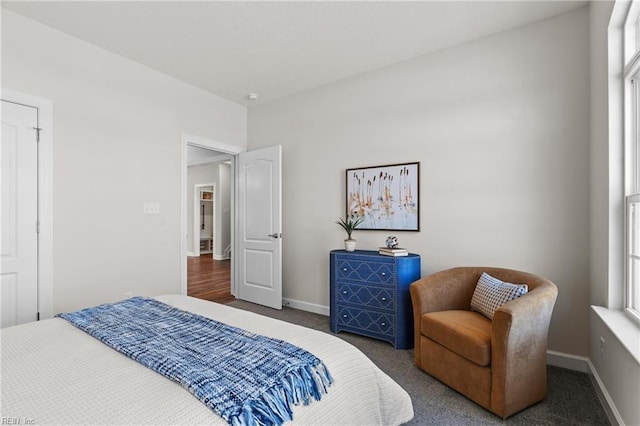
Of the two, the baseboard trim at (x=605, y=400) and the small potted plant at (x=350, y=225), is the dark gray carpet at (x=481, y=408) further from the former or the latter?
the small potted plant at (x=350, y=225)

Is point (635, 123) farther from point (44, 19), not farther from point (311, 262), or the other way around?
point (44, 19)

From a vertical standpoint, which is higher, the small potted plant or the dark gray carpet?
the small potted plant

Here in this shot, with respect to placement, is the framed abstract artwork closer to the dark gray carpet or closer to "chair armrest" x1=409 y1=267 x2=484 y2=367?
"chair armrest" x1=409 y1=267 x2=484 y2=367

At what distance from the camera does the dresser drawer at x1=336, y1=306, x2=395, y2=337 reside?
292 cm

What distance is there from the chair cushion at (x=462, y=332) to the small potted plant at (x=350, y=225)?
3.76ft

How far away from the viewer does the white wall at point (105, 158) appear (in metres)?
2.75

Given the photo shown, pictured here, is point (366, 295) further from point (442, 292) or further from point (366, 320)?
point (442, 292)

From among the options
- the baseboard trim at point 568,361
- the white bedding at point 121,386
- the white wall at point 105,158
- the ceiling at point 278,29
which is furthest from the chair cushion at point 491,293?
the white wall at point 105,158

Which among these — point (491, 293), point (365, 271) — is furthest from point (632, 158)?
point (365, 271)

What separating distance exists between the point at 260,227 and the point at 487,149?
2727 mm

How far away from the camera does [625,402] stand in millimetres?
1624

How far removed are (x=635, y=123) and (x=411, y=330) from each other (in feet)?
6.96

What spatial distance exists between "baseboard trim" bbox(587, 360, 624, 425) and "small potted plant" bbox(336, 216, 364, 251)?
2.05 metres

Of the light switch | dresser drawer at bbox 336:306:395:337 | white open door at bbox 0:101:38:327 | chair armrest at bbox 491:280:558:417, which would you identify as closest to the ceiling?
white open door at bbox 0:101:38:327
